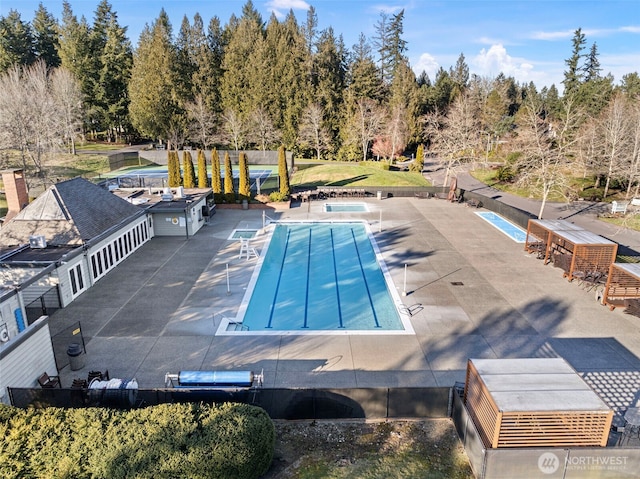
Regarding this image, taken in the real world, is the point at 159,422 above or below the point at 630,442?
above

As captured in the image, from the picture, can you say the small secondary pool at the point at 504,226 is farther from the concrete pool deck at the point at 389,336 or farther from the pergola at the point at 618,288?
the pergola at the point at 618,288

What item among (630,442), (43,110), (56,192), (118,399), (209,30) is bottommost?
(630,442)

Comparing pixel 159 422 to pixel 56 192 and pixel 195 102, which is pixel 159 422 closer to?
pixel 56 192

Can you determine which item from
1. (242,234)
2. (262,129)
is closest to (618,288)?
(242,234)

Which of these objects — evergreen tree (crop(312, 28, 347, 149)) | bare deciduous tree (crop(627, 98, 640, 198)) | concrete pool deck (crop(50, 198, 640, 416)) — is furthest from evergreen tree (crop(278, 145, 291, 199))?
evergreen tree (crop(312, 28, 347, 149))

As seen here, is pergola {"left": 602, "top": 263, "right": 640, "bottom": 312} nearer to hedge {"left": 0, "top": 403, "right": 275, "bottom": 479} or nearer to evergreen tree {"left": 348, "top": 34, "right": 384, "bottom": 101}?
hedge {"left": 0, "top": 403, "right": 275, "bottom": 479}

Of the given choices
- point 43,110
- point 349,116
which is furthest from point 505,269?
point 349,116

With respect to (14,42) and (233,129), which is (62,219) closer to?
(233,129)

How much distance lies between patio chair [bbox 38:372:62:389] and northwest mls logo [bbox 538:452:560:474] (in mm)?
10502

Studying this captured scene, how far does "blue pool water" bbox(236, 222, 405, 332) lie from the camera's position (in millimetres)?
14203

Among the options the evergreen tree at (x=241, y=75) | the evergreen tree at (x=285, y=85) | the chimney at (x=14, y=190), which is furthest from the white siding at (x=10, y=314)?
the evergreen tree at (x=241, y=75)

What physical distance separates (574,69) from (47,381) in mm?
65373

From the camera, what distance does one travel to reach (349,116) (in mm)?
57219

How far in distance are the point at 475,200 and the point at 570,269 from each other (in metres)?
14.8
